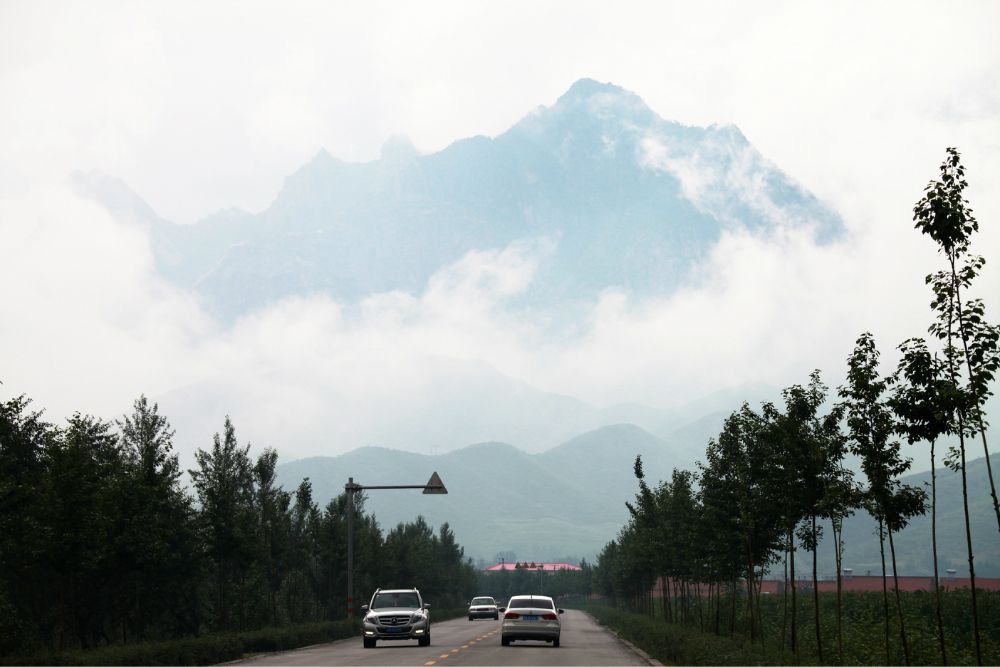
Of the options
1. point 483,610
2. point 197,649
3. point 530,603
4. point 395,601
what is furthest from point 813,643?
point 483,610

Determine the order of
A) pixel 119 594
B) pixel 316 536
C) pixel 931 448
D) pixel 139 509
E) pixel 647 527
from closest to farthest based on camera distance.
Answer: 1. pixel 931 448
2. pixel 139 509
3. pixel 119 594
4. pixel 647 527
5. pixel 316 536

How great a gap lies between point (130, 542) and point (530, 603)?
44.5ft

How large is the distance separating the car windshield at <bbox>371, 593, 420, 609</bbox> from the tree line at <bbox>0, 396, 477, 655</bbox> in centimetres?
717

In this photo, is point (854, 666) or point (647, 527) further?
point (647, 527)

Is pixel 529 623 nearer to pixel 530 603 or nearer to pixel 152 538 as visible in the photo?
pixel 530 603

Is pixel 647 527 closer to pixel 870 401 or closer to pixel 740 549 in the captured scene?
pixel 740 549

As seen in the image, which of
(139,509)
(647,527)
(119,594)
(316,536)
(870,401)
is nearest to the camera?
(870,401)

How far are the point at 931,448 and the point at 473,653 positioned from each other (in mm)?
15709

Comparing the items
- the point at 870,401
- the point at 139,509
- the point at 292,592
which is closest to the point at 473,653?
the point at 139,509

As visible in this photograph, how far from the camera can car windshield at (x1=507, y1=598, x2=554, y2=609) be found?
1470 inches

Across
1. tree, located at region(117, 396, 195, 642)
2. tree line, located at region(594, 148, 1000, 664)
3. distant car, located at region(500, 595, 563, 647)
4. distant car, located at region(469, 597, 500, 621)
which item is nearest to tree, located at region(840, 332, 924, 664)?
tree line, located at region(594, 148, 1000, 664)

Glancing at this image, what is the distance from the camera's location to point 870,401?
2406 centimetres

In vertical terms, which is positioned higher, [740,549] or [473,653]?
[740,549]

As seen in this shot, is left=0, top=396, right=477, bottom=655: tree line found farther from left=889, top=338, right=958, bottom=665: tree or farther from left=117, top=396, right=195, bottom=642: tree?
left=889, top=338, right=958, bottom=665: tree
